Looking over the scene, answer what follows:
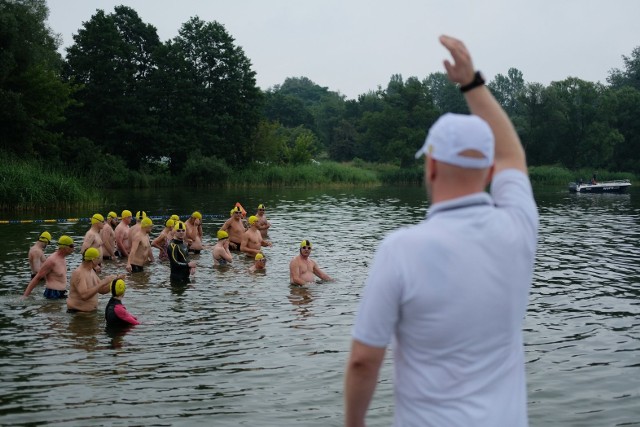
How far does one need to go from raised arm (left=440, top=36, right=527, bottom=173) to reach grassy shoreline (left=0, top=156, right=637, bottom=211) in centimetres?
3402

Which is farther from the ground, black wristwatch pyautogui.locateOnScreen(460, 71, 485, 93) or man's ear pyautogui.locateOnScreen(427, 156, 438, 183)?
black wristwatch pyautogui.locateOnScreen(460, 71, 485, 93)

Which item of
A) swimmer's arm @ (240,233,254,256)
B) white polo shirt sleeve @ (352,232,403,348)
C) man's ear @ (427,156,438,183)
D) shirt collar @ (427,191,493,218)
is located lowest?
swimmer's arm @ (240,233,254,256)

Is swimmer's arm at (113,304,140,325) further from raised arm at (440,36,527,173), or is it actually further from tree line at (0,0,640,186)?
tree line at (0,0,640,186)

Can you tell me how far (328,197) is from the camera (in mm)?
55562

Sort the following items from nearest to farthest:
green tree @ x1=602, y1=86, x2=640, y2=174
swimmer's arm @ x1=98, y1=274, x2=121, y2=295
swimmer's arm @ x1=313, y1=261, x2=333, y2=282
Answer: swimmer's arm @ x1=98, y1=274, x2=121, y2=295 → swimmer's arm @ x1=313, y1=261, x2=333, y2=282 → green tree @ x1=602, y1=86, x2=640, y2=174

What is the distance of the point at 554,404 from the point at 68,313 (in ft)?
30.2

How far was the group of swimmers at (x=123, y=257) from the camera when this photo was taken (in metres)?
14.2

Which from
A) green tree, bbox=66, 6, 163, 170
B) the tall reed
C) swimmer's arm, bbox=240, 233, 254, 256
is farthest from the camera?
green tree, bbox=66, 6, 163, 170

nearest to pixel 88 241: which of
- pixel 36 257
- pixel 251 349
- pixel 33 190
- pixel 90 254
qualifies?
pixel 36 257

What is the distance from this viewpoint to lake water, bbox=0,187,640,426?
9328 mm

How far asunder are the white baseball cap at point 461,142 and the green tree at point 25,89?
47145 millimetres

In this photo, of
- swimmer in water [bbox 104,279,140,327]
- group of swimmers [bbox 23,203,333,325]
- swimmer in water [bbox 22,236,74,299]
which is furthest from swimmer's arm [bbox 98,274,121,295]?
swimmer in water [bbox 22,236,74,299]

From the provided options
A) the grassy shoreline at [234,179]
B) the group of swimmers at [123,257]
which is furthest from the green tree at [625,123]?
the group of swimmers at [123,257]

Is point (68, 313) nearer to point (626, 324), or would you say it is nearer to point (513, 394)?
point (626, 324)
